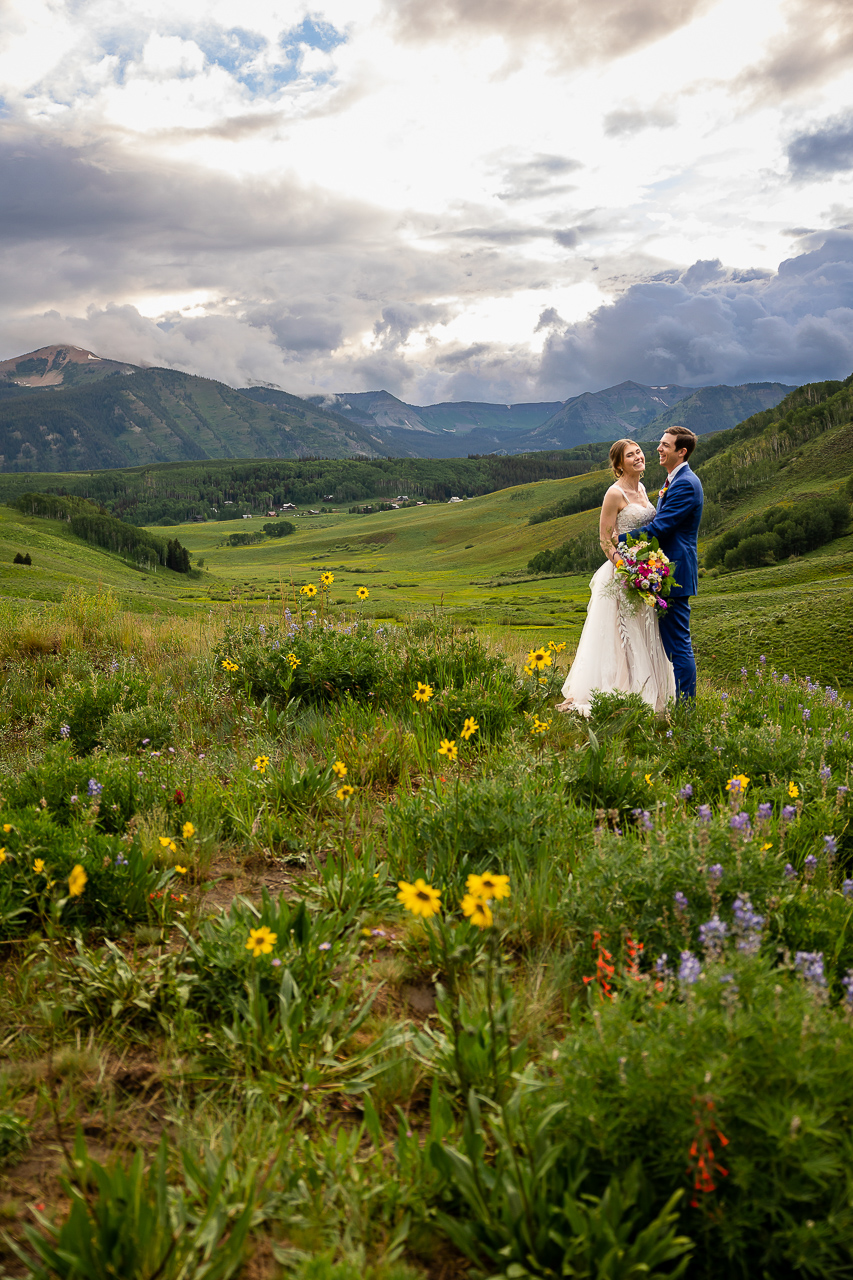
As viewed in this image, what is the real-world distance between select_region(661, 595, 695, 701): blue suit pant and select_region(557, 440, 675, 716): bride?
163mm

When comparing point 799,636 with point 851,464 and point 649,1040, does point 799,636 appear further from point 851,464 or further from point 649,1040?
point 851,464

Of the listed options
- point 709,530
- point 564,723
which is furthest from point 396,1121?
point 709,530

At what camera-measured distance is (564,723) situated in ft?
23.2

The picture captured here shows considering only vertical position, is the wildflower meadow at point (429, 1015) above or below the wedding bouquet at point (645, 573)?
below

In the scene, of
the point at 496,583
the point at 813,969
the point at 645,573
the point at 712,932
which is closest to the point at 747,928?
the point at 712,932

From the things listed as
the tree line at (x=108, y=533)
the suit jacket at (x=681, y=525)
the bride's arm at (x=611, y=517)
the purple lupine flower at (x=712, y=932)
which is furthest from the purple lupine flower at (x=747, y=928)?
the tree line at (x=108, y=533)

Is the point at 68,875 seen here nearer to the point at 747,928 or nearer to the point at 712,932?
the point at 712,932

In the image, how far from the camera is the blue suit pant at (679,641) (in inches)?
343

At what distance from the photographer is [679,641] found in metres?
8.82

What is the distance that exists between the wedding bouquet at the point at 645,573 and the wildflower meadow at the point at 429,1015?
2.98 metres

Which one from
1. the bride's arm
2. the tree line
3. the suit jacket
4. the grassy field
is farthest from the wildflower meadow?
the tree line

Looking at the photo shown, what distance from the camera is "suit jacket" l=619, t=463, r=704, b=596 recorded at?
8.41 metres

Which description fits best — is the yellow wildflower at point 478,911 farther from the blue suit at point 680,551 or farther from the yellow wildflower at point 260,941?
the blue suit at point 680,551

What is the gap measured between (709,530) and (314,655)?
10616 centimetres
